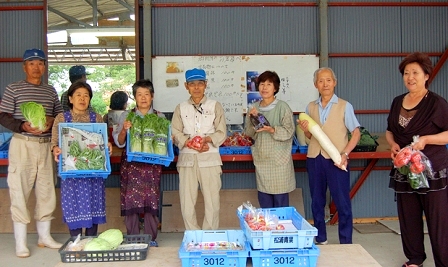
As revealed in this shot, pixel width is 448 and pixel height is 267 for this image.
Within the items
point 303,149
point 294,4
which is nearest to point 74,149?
point 303,149

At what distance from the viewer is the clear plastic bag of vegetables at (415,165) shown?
3.62 m

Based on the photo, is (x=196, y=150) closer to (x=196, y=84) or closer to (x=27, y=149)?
(x=196, y=84)

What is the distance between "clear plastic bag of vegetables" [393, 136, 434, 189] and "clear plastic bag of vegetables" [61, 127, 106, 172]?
2411 millimetres

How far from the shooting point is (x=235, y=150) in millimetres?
5383

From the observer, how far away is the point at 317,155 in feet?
15.0

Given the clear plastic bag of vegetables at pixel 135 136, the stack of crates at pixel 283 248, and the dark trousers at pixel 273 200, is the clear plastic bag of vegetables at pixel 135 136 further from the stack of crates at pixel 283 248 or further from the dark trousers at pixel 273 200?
the stack of crates at pixel 283 248

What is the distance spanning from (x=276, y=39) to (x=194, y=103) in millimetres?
2001

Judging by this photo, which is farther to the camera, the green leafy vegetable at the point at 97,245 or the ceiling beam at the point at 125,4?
the ceiling beam at the point at 125,4

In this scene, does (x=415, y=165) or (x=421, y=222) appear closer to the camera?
(x=415, y=165)

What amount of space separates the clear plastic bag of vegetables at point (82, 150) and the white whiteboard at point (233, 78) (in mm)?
1948

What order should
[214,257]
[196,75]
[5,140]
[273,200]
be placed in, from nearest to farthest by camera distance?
[214,257]
[196,75]
[273,200]
[5,140]

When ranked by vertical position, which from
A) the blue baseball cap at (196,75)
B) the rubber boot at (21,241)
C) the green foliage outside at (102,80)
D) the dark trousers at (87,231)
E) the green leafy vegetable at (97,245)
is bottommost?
the rubber boot at (21,241)

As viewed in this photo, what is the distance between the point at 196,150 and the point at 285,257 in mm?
2107

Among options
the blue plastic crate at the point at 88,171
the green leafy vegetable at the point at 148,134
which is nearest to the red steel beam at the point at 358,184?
the green leafy vegetable at the point at 148,134
